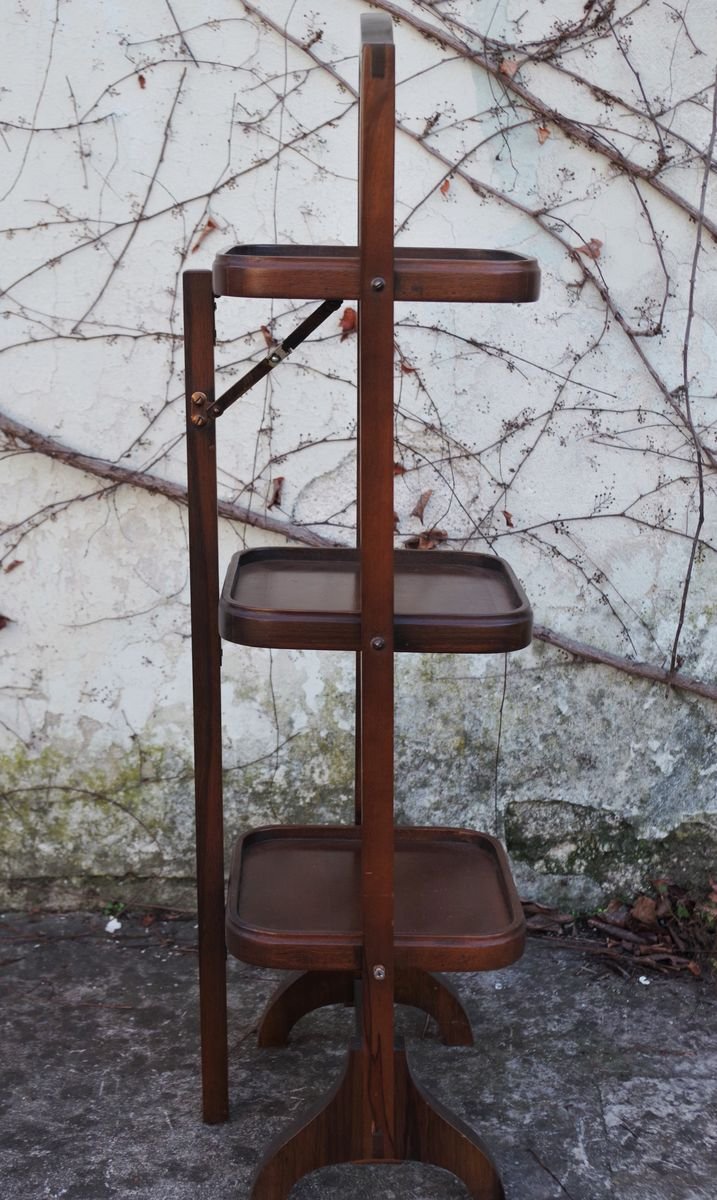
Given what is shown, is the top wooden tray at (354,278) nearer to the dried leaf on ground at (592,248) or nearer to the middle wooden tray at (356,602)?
the middle wooden tray at (356,602)

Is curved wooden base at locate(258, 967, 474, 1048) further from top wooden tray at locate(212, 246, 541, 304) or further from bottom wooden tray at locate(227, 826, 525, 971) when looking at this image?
top wooden tray at locate(212, 246, 541, 304)

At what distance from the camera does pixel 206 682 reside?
7.00 ft

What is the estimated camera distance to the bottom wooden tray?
1851 mm

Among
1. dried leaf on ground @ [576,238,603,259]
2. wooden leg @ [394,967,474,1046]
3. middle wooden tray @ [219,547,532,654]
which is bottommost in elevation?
wooden leg @ [394,967,474,1046]

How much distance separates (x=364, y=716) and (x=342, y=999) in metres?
0.99

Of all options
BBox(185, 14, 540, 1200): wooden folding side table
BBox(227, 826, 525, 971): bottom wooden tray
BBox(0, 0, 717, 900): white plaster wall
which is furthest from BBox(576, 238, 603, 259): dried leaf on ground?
BBox(227, 826, 525, 971): bottom wooden tray

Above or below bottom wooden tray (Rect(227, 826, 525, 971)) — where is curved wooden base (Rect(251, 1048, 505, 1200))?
below

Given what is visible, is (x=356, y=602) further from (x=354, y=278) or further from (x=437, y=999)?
(x=437, y=999)

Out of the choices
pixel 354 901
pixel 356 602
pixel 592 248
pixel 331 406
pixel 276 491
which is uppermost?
pixel 592 248

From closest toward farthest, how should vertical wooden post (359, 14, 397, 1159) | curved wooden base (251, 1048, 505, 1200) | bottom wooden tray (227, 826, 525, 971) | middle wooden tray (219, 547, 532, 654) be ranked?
vertical wooden post (359, 14, 397, 1159) → middle wooden tray (219, 547, 532, 654) → bottom wooden tray (227, 826, 525, 971) → curved wooden base (251, 1048, 505, 1200)

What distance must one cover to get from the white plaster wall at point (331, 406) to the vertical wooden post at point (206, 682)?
717mm

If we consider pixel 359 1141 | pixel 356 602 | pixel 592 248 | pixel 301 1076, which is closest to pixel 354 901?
pixel 359 1141

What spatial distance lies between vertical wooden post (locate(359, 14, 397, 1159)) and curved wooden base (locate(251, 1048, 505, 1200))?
0.09 feet

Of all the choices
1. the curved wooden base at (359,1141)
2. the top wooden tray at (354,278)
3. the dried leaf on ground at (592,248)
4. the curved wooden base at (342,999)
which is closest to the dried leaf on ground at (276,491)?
the dried leaf on ground at (592,248)
